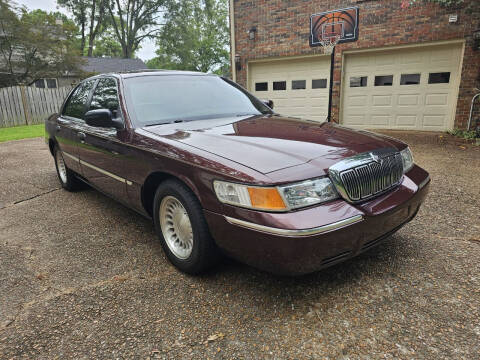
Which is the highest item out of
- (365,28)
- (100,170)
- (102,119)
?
(365,28)

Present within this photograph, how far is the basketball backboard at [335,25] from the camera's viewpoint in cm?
923

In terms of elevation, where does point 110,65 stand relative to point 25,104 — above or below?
above

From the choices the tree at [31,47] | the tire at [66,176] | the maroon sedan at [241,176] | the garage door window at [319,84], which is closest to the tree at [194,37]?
the tree at [31,47]

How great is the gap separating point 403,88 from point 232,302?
29.8ft

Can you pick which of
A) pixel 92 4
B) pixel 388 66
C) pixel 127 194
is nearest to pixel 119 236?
pixel 127 194

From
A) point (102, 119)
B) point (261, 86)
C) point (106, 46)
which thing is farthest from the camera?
point (106, 46)

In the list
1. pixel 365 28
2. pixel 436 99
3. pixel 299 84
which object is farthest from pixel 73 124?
pixel 436 99

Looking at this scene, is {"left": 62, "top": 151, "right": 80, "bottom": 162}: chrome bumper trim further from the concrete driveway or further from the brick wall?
the brick wall

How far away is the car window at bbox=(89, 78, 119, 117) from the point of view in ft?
10.3

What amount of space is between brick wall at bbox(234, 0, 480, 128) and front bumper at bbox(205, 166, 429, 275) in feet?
27.3

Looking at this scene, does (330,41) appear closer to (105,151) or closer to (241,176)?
(105,151)

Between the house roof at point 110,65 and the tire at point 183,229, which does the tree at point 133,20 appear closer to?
the house roof at point 110,65

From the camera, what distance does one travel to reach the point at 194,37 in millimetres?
35281

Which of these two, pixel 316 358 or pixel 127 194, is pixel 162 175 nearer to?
pixel 127 194
